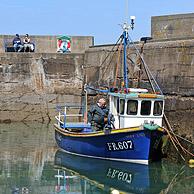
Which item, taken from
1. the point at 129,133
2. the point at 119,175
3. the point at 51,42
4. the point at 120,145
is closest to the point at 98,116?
the point at 120,145

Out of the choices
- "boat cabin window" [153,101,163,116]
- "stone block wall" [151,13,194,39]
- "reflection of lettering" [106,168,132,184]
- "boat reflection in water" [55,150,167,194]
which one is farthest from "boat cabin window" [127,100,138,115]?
"stone block wall" [151,13,194,39]

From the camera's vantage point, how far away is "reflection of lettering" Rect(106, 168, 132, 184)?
871cm

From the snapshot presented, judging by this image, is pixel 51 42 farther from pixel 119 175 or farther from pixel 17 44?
pixel 119 175

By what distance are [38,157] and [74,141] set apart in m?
0.92

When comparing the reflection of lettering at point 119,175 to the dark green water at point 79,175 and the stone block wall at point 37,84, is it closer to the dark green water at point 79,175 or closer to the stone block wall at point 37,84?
the dark green water at point 79,175

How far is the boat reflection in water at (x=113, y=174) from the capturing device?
819 centimetres

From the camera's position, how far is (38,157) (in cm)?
1105

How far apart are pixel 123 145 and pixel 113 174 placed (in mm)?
854

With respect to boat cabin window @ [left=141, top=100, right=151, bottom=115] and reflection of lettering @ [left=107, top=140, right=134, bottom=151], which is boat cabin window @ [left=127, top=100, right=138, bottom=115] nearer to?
boat cabin window @ [left=141, top=100, right=151, bottom=115]

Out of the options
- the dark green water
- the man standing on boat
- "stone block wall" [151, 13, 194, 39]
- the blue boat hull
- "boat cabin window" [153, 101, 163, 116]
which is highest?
"stone block wall" [151, 13, 194, 39]

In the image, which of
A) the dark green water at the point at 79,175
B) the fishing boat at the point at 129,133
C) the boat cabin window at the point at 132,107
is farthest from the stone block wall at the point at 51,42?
the boat cabin window at the point at 132,107

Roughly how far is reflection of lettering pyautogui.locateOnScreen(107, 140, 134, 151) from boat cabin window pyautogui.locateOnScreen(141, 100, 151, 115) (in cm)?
76

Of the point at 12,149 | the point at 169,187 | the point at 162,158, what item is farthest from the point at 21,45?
the point at 169,187

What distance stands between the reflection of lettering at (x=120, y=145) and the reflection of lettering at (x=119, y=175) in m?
0.58
